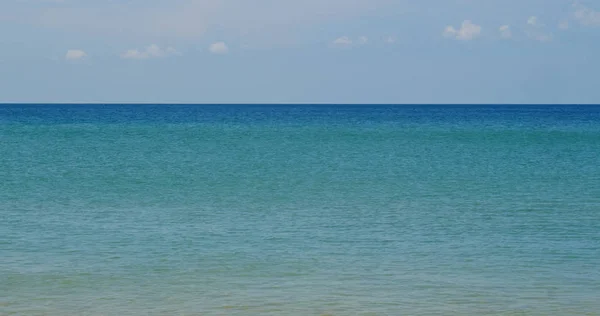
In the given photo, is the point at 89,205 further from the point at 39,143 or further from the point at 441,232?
the point at 39,143

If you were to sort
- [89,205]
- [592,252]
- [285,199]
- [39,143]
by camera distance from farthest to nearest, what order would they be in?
1. [39,143]
2. [285,199]
3. [89,205]
4. [592,252]

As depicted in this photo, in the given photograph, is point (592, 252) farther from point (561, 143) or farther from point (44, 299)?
point (561, 143)

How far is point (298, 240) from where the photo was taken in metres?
17.4

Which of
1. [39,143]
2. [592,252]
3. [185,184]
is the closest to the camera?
[592,252]

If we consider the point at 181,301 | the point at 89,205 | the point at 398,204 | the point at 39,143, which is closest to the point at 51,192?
the point at 89,205

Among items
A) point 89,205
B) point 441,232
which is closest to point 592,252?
point 441,232

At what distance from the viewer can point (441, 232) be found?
18.4 m

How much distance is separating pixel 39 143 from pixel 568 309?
148ft

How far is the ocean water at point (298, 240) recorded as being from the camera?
12703 mm

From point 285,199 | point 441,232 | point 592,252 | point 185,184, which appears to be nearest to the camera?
point 592,252

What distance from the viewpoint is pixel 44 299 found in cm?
1259

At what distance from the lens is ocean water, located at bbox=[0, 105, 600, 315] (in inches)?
500

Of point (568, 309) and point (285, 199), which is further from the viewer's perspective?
point (285, 199)

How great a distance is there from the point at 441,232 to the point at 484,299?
568 cm
